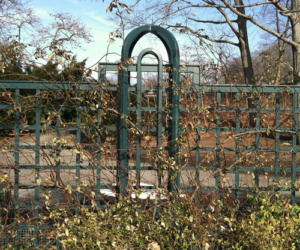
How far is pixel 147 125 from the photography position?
150 inches

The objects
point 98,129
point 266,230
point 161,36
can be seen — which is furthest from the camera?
point 161,36

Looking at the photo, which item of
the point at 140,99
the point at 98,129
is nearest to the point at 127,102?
the point at 140,99

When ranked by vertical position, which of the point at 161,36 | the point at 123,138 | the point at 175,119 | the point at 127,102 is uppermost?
the point at 161,36

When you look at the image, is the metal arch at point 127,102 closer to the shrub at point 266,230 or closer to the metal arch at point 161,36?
the metal arch at point 161,36

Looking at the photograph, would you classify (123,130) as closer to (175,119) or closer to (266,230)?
(175,119)

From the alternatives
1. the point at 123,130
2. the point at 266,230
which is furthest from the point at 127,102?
the point at 266,230

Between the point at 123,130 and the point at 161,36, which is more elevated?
the point at 161,36

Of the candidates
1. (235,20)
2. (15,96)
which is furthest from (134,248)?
(235,20)

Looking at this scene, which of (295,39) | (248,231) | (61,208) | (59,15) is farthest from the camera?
(59,15)

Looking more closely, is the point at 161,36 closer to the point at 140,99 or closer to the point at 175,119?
the point at 140,99

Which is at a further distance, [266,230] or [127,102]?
[127,102]

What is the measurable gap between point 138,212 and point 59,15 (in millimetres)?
17222

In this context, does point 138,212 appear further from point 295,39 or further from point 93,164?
point 295,39

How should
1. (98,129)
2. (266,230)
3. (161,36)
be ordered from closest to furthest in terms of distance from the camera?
1. (266,230)
2. (98,129)
3. (161,36)
